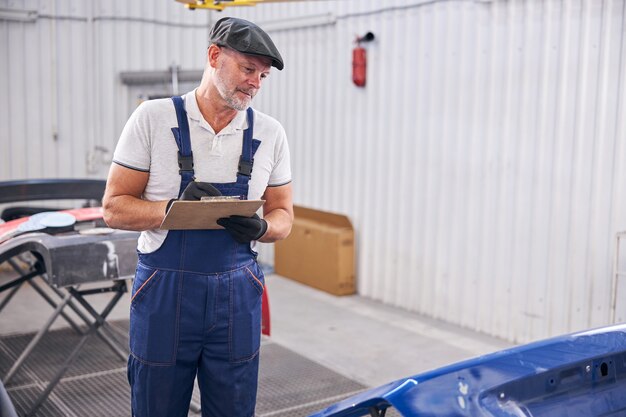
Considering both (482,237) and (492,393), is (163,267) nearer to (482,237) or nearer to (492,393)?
(492,393)

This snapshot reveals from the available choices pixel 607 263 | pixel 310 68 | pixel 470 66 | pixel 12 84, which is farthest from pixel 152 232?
pixel 12 84

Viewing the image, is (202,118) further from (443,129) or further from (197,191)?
(443,129)

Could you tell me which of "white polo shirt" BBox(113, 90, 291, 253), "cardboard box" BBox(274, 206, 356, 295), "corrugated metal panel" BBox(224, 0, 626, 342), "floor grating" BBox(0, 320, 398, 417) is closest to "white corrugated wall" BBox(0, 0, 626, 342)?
"corrugated metal panel" BBox(224, 0, 626, 342)

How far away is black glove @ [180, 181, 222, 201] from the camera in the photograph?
7.18 feet

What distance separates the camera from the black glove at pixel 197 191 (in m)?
2.19

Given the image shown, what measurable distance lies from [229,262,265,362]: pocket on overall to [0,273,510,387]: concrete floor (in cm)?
235

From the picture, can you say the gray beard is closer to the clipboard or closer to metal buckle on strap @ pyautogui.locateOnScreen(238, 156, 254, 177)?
metal buckle on strap @ pyautogui.locateOnScreen(238, 156, 254, 177)

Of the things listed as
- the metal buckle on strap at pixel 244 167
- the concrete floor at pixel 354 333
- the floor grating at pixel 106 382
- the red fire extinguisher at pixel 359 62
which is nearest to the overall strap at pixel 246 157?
the metal buckle on strap at pixel 244 167

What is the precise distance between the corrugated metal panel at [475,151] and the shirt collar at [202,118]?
3.15 metres

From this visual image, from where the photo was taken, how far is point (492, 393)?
5.22 ft

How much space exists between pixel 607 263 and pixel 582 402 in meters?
3.28

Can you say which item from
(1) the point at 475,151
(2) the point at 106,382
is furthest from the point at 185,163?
(1) the point at 475,151

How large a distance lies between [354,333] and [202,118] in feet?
12.0

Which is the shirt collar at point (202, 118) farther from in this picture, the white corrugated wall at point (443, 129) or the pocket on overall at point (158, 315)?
the white corrugated wall at point (443, 129)
